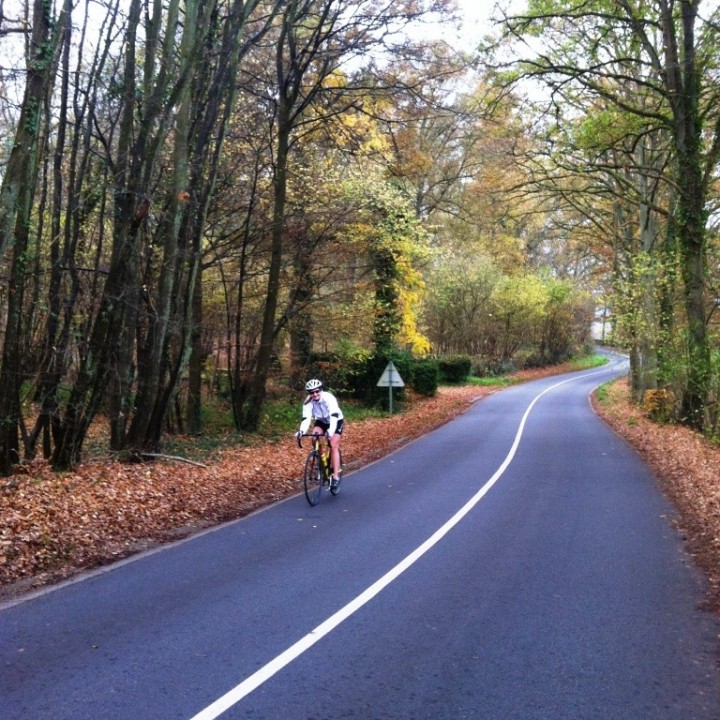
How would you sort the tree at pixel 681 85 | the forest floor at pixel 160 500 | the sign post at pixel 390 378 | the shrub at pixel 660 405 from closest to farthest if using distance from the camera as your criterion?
1. the forest floor at pixel 160 500
2. the tree at pixel 681 85
3. the shrub at pixel 660 405
4. the sign post at pixel 390 378

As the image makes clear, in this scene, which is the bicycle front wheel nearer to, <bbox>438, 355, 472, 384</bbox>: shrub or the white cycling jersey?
the white cycling jersey

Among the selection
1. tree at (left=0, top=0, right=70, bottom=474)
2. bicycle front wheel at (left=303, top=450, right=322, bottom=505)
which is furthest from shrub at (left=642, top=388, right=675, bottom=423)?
tree at (left=0, top=0, right=70, bottom=474)

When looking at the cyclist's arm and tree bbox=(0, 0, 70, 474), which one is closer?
tree bbox=(0, 0, 70, 474)

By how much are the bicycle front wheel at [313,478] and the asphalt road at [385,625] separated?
2.06ft

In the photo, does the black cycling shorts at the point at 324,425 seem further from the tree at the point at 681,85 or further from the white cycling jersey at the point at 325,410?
the tree at the point at 681,85

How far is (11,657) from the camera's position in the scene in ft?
16.8

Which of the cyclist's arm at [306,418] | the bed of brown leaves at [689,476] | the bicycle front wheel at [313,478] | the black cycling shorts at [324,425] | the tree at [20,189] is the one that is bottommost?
the bed of brown leaves at [689,476]

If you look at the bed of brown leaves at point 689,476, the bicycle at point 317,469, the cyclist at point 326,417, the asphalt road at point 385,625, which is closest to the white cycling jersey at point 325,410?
the cyclist at point 326,417

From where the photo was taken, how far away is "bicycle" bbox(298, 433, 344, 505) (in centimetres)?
1143

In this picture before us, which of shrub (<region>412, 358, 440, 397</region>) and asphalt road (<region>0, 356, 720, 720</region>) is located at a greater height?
shrub (<region>412, 358, 440, 397</region>)

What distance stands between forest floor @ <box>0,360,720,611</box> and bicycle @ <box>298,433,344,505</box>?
0.82 meters

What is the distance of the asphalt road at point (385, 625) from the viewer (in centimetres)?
450

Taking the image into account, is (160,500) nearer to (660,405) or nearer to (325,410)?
(325,410)

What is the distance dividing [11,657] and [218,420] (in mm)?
18792
